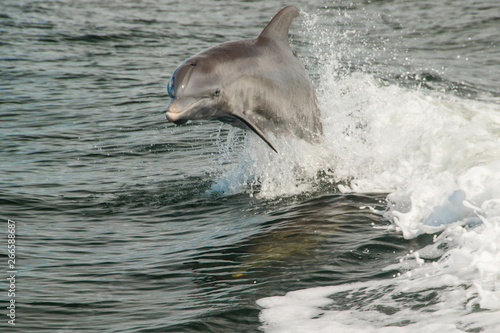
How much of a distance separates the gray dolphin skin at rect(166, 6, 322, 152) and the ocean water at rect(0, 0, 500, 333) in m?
0.55

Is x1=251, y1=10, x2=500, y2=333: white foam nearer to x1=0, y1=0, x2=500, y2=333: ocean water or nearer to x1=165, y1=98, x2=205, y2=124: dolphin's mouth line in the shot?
x1=0, y1=0, x2=500, y2=333: ocean water

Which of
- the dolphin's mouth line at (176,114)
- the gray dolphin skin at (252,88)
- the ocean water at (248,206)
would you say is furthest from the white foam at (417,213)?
the dolphin's mouth line at (176,114)

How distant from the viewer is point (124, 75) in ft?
61.2

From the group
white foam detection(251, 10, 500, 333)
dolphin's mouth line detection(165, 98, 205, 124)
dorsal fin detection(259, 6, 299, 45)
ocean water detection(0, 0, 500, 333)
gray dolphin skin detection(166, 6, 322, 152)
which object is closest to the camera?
white foam detection(251, 10, 500, 333)

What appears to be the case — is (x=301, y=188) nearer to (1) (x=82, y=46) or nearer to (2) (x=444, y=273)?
(2) (x=444, y=273)

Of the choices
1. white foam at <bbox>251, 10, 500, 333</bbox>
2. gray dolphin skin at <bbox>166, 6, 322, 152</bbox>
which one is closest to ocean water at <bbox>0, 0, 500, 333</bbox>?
white foam at <bbox>251, 10, 500, 333</bbox>

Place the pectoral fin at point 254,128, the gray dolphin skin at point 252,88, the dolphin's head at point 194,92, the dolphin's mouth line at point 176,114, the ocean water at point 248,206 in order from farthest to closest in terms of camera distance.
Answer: the pectoral fin at point 254,128, the gray dolphin skin at point 252,88, the dolphin's head at point 194,92, the dolphin's mouth line at point 176,114, the ocean water at point 248,206

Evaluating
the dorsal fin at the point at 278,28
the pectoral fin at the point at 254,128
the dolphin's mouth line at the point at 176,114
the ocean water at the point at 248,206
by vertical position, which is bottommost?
the ocean water at the point at 248,206

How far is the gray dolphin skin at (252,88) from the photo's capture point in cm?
739

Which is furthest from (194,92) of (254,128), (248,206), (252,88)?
(248,206)

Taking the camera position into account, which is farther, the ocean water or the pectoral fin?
the pectoral fin

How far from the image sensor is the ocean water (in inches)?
219

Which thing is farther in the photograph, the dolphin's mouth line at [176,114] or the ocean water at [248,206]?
the dolphin's mouth line at [176,114]

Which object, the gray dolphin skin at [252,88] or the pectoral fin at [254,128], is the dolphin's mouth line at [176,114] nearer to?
the gray dolphin skin at [252,88]
